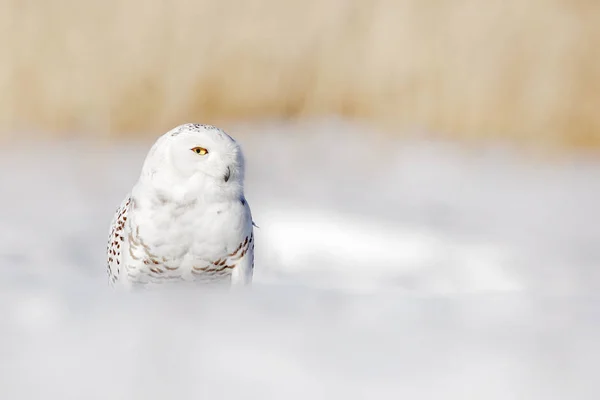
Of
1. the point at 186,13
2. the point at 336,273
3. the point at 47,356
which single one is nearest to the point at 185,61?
the point at 186,13

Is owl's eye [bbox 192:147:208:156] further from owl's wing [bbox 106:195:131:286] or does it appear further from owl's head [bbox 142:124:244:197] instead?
owl's wing [bbox 106:195:131:286]

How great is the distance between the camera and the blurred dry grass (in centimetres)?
158

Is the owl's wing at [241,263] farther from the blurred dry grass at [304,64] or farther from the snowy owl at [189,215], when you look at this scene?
the blurred dry grass at [304,64]

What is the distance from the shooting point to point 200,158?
750mm

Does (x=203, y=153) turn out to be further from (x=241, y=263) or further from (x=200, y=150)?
(x=241, y=263)

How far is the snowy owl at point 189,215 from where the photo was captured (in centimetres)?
75

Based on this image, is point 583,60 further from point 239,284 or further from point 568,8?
point 239,284

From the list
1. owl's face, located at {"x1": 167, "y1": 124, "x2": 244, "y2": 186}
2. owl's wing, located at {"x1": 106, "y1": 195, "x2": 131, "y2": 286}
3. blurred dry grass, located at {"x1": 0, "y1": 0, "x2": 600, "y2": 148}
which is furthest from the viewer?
blurred dry grass, located at {"x1": 0, "y1": 0, "x2": 600, "y2": 148}

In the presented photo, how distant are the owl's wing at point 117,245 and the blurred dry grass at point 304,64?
2.40 ft

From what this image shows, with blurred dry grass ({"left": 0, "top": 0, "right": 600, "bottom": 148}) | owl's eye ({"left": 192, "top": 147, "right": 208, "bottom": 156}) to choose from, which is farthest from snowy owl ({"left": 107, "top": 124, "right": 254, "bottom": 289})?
blurred dry grass ({"left": 0, "top": 0, "right": 600, "bottom": 148})

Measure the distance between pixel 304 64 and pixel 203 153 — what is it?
918 millimetres

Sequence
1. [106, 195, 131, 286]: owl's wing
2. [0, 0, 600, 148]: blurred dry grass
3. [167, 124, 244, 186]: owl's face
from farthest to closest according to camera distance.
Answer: [0, 0, 600, 148]: blurred dry grass < [106, 195, 131, 286]: owl's wing < [167, 124, 244, 186]: owl's face

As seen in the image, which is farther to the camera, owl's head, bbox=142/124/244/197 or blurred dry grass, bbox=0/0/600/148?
blurred dry grass, bbox=0/0/600/148

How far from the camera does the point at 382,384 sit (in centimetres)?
32
